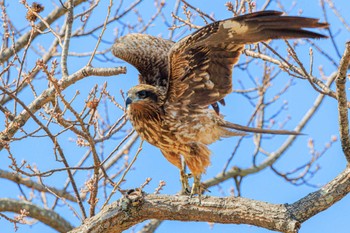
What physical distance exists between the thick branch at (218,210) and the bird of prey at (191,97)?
2.94 ft

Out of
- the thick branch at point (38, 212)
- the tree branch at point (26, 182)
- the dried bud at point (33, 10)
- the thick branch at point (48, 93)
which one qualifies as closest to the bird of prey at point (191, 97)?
the thick branch at point (48, 93)

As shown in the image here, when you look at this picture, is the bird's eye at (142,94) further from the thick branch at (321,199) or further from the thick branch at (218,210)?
Answer: the thick branch at (321,199)

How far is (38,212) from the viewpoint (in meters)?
7.68

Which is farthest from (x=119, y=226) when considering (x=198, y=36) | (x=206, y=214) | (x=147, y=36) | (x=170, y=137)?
(x=147, y=36)

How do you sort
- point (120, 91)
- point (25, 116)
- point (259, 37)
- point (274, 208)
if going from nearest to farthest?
point (274, 208) → point (259, 37) → point (25, 116) → point (120, 91)

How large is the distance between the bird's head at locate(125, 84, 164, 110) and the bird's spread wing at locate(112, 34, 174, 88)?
0.97 feet

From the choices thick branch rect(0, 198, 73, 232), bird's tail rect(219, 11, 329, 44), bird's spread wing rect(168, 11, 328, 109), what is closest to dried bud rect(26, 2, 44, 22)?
bird's spread wing rect(168, 11, 328, 109)

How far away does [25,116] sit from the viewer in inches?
250

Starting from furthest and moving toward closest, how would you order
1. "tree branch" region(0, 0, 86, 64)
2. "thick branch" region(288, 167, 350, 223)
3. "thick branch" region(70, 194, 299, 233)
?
"tree branch" region(0, 0, 86, 64) → "thick branch" region(70, 194, 299, 233) → "thick branch" region(288, 167, 350, 223)

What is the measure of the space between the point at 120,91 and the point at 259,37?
64.9 inches

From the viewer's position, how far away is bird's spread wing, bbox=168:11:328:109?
569 centimetres

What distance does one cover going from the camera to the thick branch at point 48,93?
19.7 ft

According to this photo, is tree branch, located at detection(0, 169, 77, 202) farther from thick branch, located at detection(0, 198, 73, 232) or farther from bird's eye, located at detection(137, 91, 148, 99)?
bird's eye, located at detection(137, 91, 148, 99)

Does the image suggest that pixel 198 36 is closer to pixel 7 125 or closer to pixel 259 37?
pixel 259 37
